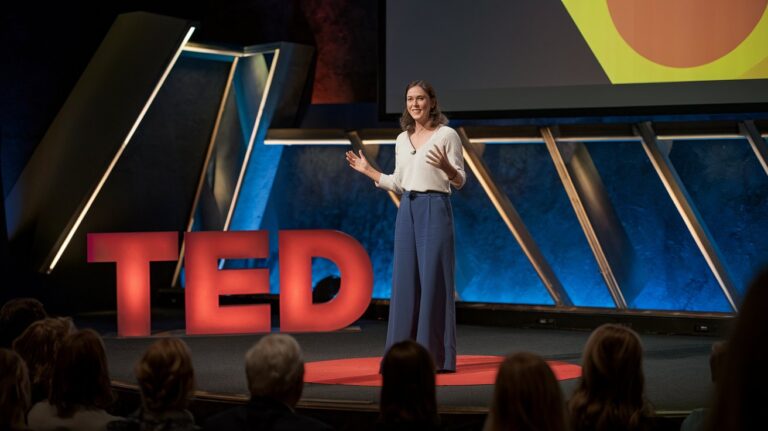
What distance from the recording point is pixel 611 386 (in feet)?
8.73

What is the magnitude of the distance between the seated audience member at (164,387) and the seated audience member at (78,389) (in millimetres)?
229

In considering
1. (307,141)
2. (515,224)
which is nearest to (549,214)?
(515,224)

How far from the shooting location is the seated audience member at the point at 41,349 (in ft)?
11.0

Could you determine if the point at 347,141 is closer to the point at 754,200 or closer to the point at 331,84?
the point at 331,84

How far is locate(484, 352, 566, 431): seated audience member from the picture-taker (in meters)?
2.01

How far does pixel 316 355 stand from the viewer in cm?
601

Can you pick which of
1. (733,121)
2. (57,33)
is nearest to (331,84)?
(57,33)

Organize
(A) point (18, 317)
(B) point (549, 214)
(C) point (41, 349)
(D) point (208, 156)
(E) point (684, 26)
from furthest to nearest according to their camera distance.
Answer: (D) point (208, 156), (B) point (549, 214), (E) point (684, 26), (A) point (18, 317), (C) point (41, 349)

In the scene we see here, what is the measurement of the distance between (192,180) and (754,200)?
4.88 metres

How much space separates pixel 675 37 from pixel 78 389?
197 inches

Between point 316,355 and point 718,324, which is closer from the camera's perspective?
point 316,355

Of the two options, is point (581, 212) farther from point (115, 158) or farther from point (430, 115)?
point (115, 158)

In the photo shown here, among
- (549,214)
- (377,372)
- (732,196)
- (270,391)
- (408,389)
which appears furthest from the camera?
(549,214)

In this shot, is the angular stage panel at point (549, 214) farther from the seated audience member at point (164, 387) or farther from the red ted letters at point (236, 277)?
the seated audience member at point (164, 387)
